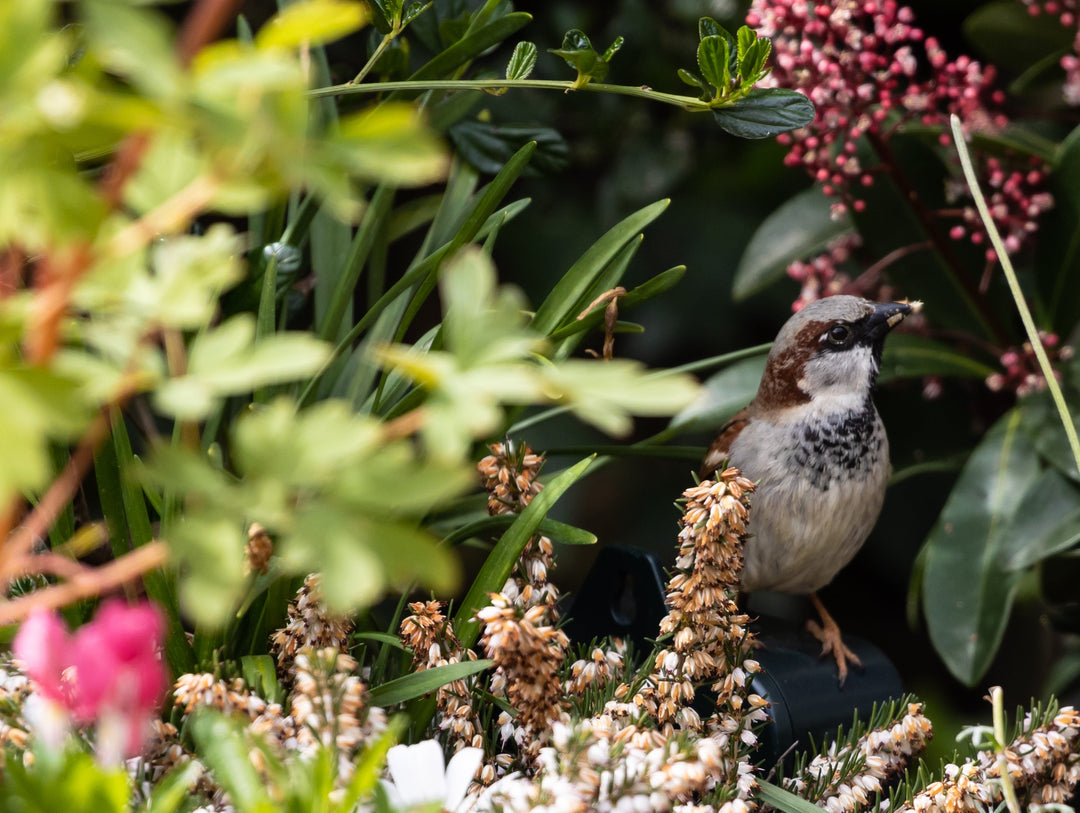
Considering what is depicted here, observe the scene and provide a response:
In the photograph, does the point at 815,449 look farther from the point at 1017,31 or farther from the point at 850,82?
the point at 1017,31

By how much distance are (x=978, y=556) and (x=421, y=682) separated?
2.29 ft

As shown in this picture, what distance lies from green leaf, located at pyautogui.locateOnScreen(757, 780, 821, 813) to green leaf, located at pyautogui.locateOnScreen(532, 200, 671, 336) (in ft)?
1.13

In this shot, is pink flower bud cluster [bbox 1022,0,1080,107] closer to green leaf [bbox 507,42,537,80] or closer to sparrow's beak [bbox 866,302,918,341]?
sparrow's beak [bbox 866,302,918,341]

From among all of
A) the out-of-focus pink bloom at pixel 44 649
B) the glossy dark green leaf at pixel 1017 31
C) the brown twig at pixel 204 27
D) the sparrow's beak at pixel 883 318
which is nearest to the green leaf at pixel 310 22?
the brown twig at pixel 204 27

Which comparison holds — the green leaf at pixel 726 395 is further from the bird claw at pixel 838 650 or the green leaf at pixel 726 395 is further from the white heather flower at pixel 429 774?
the white heather flower at pixel 429 774

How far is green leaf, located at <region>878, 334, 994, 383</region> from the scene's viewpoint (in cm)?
122

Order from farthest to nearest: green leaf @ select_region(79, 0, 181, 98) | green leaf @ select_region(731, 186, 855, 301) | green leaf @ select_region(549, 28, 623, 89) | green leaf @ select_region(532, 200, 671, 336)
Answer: green leaf @ select_region(731, 186, 855, 301)
green leaf @ select_region(532, 200, 671, 336)
green leaf @ select_region(549, 28, 623, 89)
green leaf @ select_region(79, 0, 181, 98)

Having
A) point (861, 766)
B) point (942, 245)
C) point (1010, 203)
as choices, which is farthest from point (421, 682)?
point (1010, 203)

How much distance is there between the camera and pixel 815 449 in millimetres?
981

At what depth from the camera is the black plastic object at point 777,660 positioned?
2.56ft

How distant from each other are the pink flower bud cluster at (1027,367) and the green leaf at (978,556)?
34 millimetres

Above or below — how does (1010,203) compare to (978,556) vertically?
above

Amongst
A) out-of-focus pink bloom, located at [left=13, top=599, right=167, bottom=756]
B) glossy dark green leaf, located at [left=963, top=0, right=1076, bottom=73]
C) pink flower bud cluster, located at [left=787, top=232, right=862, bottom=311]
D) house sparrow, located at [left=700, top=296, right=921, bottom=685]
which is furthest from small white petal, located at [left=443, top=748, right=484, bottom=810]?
glossy dark green leaf, located at [left=963, top=0, right=1076, bottom=73]

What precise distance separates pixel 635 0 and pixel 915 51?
1.79 ft
